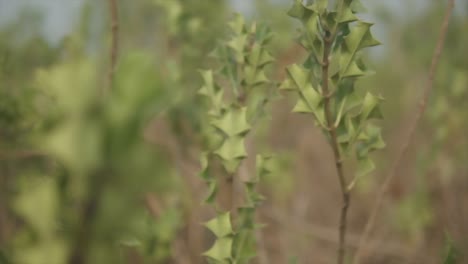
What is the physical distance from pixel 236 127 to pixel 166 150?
1.93 ft

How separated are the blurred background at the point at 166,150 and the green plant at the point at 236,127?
40 millimetres

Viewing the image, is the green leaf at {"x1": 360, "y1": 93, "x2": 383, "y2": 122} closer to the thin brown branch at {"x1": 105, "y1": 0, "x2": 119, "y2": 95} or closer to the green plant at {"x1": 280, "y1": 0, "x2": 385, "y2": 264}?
the green plant at {"x1": 280, "y1": 0, "x2": 385, "y2": 264}

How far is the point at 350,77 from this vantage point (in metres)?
0.52

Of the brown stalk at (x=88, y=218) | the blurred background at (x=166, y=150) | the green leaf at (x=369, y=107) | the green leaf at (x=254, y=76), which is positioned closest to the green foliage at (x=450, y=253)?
the blurred background at (x=166, y=150)

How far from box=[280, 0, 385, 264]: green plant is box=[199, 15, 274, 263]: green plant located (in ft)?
0.24

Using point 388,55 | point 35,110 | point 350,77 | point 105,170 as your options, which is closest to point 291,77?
point 350,77

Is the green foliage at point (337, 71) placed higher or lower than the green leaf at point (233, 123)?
higher

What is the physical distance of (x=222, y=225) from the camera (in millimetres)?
551

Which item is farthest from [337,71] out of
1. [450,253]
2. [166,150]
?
[166,150]

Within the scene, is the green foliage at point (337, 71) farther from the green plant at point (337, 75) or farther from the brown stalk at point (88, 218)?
the brown stalk at point (88, 218)

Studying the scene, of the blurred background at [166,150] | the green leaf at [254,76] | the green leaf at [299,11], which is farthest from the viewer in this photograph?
the green leaf at [254,76]

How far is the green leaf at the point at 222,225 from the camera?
1.79ft

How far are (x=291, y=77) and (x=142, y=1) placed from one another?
5.58ft

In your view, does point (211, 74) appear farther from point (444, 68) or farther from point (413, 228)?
point (444, 68)
